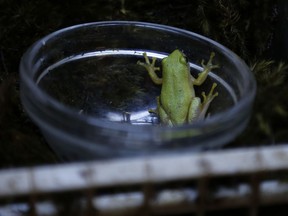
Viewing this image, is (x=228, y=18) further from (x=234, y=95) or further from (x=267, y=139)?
(x=267, y=139)

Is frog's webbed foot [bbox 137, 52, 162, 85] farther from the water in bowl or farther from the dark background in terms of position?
the dark background

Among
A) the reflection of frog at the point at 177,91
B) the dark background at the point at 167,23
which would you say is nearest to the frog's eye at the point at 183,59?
the reflection of frog at the point at 177,91

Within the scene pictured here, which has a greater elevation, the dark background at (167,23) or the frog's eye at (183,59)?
the dark background at (167,23)

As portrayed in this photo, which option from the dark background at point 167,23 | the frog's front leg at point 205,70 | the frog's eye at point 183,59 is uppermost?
the dark background at point 167,23

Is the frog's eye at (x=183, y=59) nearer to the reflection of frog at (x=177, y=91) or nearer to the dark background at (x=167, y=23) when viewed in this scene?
the reflection of frog at (x=177, y=91)

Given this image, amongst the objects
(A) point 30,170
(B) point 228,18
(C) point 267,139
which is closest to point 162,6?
(B) point 228,18

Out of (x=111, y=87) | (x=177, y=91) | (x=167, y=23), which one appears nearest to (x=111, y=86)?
(x=111, y=87)
